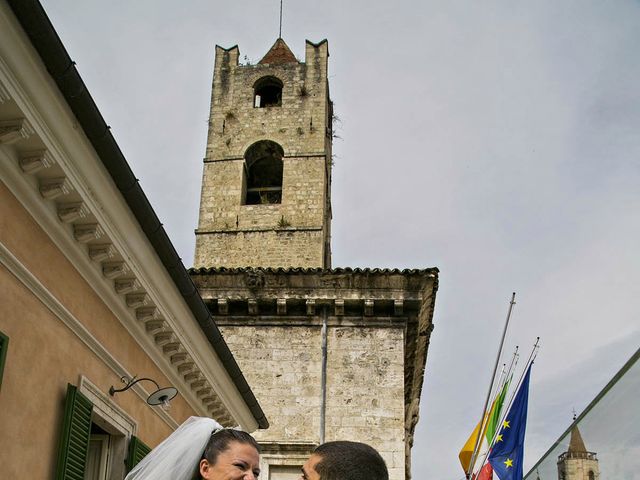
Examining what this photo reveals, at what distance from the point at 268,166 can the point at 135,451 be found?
50.1 ft

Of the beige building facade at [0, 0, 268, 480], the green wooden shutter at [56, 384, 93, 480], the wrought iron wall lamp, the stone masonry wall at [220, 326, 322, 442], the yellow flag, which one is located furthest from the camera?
the stone masonry wall at [220, 326, 322, 442]

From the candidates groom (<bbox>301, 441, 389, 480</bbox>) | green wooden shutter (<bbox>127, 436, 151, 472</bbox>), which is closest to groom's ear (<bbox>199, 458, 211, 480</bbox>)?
groom (<bbox>301, 441, 389, 480</bbox>)

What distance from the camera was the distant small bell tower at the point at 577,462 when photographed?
5340 millimetres

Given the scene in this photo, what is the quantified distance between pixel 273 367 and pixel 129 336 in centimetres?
870

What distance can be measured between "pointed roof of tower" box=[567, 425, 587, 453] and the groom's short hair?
3.29 m

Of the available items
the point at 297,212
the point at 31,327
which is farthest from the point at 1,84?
the point at 297,212

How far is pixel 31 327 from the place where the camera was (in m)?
6.91

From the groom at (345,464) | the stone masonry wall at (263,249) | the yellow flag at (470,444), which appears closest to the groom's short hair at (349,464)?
the groom at (345,464)

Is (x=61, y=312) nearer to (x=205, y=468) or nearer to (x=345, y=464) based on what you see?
(x=205, y=468)

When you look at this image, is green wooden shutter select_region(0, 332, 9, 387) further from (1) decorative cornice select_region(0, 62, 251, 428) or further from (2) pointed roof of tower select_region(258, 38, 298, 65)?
(2) pointed roof of tower select_region(258, 38, 298, 65)

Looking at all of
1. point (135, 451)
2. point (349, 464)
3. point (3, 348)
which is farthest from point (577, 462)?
point (135, 451)

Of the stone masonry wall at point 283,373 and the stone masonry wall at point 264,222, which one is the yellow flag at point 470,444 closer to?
the stone masonry wall at point 283,373

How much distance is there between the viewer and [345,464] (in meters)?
2.88

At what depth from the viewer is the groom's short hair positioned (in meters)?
2.86
